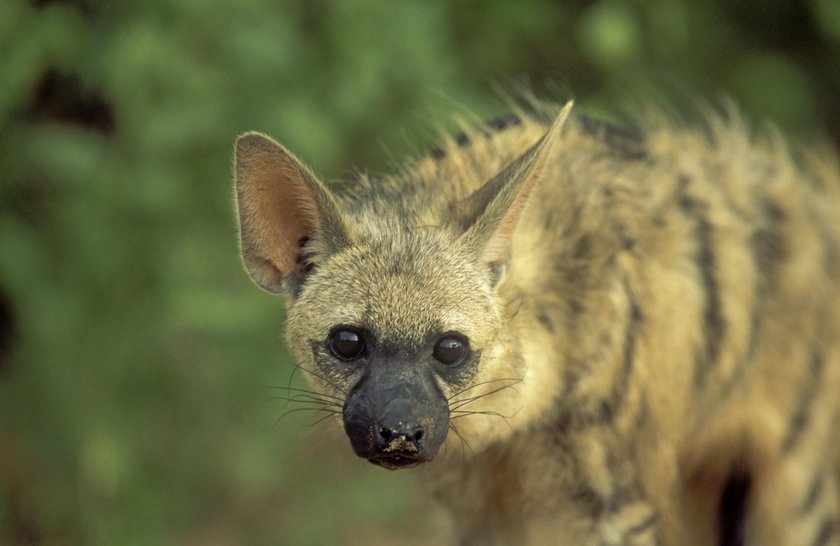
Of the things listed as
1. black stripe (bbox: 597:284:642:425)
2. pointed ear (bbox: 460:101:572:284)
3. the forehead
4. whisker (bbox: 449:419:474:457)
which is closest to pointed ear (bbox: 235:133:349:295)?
the forehead

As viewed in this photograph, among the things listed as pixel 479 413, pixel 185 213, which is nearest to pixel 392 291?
pixel 479 413

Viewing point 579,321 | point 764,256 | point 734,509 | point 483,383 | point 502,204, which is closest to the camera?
point 502,204

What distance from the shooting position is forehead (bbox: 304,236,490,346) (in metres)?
3.35

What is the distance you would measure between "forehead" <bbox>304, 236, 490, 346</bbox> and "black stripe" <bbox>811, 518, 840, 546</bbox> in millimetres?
1756

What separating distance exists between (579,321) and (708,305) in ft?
1.96

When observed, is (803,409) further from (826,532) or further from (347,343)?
(347,343)

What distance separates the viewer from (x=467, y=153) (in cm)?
412

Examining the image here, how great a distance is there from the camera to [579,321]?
3.83 meters

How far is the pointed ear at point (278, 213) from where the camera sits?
339cm

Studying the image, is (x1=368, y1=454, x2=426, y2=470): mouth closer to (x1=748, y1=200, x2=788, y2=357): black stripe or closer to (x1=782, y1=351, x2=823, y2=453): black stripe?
(x1=748, y1=200, x2=788, y2=357): black stripe

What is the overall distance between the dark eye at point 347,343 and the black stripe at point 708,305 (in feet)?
4.42

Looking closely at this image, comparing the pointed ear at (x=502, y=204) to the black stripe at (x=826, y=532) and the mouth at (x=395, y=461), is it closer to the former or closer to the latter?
the mouth at (x=395, y=461)

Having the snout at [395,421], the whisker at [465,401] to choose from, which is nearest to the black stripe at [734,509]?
the whisker at [465,401]

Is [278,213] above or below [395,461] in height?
above
